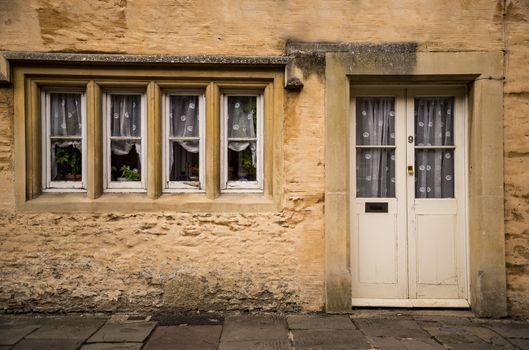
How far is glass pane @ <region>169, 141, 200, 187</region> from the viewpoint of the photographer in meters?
5.52

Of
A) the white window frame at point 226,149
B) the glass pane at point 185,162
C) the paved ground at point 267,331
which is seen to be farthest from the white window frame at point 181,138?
the paved ground at point 267,331

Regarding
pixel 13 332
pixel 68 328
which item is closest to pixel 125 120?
pixel 68 328

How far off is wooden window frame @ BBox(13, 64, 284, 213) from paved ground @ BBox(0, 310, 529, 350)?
1.26 meters

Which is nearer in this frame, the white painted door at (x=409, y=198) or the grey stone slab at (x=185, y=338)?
the grey stone slab at (x=185, y=338)

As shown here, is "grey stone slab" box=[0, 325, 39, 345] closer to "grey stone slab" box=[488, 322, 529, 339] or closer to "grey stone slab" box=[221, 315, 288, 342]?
"grey stone slab" box=[221, 315, 288, 342]

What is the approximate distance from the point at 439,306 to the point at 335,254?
146 centimetres

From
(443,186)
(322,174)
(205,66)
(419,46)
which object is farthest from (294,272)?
(419,46)

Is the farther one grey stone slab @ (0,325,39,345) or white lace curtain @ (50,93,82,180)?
white lace curtain @ (50,93,82,180)

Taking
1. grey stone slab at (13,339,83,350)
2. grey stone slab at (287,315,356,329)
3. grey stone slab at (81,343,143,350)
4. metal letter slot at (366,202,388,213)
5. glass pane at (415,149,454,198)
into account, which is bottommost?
grey stone slab at (287,315,356,329)

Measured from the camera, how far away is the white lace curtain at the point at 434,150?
18.3ft

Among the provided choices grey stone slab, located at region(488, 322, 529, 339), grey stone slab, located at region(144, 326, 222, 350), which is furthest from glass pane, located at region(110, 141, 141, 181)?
grey stone slab, located at region(488, 322, 529, 339)

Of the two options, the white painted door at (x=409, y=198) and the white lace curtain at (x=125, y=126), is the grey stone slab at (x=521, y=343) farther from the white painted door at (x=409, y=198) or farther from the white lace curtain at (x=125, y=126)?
the white lace curtain at (x=125, y=126)

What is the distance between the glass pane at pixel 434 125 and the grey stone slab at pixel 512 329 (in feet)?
7.15

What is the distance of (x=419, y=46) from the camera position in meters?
5.27
